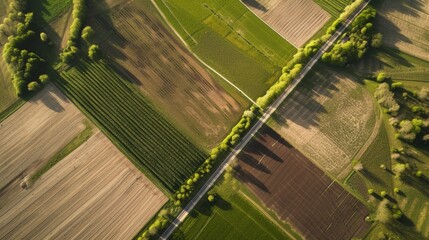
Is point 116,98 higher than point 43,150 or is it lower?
higher

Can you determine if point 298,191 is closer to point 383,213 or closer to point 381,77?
point 383,213

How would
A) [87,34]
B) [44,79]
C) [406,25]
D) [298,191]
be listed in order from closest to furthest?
A: [298,191] → [44,79] → [87,34] → [406,25]

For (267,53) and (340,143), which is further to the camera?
(267,53)

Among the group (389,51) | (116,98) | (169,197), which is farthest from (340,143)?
(116,98)

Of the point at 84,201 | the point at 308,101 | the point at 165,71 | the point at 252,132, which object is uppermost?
the point at 308,101

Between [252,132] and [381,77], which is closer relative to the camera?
[252,132]

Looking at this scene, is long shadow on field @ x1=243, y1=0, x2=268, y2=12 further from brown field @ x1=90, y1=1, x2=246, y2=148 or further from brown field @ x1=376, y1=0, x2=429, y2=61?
brown field @ x1=376, y1=0, x2=429, y2=61

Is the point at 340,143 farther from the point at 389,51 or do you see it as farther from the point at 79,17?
the point at 79,17

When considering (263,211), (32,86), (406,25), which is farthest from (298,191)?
(32,86)
